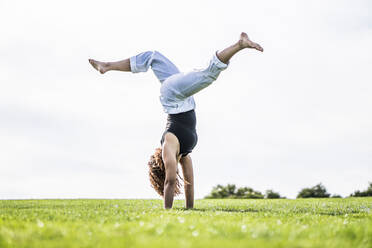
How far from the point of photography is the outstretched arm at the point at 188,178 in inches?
311

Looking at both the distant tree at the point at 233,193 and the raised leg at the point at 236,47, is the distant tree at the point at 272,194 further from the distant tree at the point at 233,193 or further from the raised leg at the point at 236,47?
the raised leg at the point at 236,47

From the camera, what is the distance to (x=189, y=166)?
8.00m

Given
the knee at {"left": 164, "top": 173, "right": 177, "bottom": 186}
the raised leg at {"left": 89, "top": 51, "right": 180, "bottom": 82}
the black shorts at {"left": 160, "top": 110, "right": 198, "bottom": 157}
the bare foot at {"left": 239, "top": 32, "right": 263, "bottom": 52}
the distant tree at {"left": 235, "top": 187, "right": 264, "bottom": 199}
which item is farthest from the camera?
the distant tree at {"left": 235, "top": 187, "right": 264, "bottom": 199}

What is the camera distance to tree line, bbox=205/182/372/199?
1822 centimetres

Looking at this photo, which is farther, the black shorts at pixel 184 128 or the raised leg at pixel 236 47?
the black shorts at pixel 184 128

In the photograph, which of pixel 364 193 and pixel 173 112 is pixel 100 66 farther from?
pixel 364 193

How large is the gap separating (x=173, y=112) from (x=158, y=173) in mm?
1428

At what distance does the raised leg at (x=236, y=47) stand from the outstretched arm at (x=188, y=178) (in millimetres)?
2603

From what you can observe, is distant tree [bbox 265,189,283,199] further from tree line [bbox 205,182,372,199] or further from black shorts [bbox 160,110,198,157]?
black shorts [bbox 160,110,198,157]

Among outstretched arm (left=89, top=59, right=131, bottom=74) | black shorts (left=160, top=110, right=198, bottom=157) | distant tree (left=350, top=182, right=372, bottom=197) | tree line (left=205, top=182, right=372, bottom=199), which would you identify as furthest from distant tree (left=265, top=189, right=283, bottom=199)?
outstretched arm (left=89, top=59, right=131, bottom=74)

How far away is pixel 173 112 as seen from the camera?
7.38m

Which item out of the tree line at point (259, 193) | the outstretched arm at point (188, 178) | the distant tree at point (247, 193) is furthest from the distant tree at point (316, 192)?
the outstretched arm at point (188, 178)

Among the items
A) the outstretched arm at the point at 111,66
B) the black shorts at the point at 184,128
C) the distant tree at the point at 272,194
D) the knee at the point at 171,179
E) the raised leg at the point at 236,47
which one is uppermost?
the outstretched arm at the point at 111,66

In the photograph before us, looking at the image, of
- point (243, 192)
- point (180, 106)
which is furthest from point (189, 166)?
point (243, 192)
